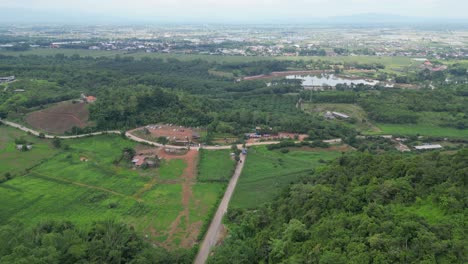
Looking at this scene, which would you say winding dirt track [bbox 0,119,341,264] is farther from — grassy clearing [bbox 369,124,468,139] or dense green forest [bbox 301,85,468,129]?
dense green forest [bbox 301,85,468,129]

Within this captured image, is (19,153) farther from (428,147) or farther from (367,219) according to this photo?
(428,147)

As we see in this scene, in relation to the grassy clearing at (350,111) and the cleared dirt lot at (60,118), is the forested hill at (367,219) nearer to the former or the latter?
the grassy clearing at (350,111)

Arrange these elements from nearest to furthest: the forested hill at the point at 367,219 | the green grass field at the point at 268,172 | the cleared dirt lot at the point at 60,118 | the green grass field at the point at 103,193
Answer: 1. the forested hill at the point at 367,219
2. the green grass field at the point at 103,193
3. the green grass field at the point at 268,172
4. the cleared dirt lot at the point at 60,118

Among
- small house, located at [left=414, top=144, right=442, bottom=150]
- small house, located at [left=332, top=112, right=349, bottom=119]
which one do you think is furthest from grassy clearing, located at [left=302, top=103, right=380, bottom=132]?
small house, located at [left=414, top=144, right=442, bottom=150]

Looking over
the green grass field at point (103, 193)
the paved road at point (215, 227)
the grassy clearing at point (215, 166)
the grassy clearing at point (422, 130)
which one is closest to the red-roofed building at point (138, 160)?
the green grass field at point (103, 193)

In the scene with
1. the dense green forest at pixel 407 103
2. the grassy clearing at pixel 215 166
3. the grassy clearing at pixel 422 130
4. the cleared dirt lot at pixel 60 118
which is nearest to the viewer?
the grassy clearing at pixel 215 166

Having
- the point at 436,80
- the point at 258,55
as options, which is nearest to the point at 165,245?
the point at 436,80
